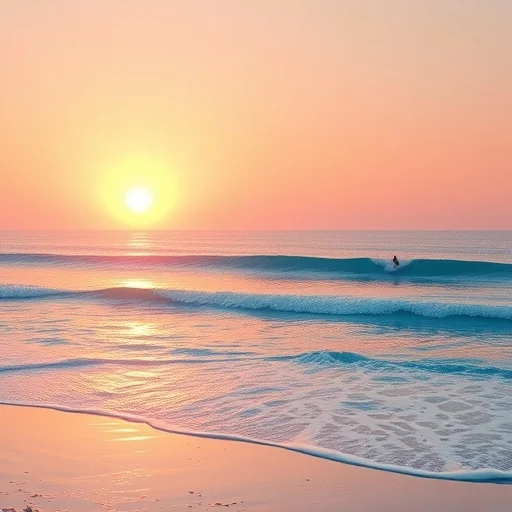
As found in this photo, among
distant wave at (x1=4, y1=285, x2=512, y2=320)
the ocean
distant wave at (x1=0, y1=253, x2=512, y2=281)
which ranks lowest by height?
the ocean

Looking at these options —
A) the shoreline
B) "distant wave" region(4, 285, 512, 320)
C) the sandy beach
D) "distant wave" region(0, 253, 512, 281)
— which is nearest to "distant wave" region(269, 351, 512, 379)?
the shoreline

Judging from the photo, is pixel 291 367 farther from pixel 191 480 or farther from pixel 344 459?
pixel 191 480

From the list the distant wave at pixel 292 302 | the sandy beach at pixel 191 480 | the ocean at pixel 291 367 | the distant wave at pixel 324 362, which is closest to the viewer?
the sandy beach at pixel 191 480

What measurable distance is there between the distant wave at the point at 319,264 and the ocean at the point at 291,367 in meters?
6.09

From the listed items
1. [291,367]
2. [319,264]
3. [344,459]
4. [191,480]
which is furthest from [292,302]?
[191,480]

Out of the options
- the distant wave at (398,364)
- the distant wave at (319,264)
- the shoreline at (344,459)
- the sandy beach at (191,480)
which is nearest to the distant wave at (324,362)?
the distant wave at (398,364)

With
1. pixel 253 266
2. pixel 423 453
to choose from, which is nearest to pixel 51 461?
pixel 423 453

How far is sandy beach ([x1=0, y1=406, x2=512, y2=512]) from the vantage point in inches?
227

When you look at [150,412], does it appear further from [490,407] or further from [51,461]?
[490,407]

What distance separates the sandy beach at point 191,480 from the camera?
18.9 feet

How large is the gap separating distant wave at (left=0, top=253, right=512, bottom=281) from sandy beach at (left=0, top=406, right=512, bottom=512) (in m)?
26.5

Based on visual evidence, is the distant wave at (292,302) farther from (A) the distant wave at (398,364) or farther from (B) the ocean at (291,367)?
(A) the distant wave at (398,364)

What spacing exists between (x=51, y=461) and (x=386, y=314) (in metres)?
15.2

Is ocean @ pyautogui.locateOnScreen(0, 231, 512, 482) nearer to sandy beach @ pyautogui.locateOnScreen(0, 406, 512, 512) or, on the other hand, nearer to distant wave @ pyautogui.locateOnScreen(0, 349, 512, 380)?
distant wave @ pyautogui.locateOnScreen(0, 349, 512, 380)
